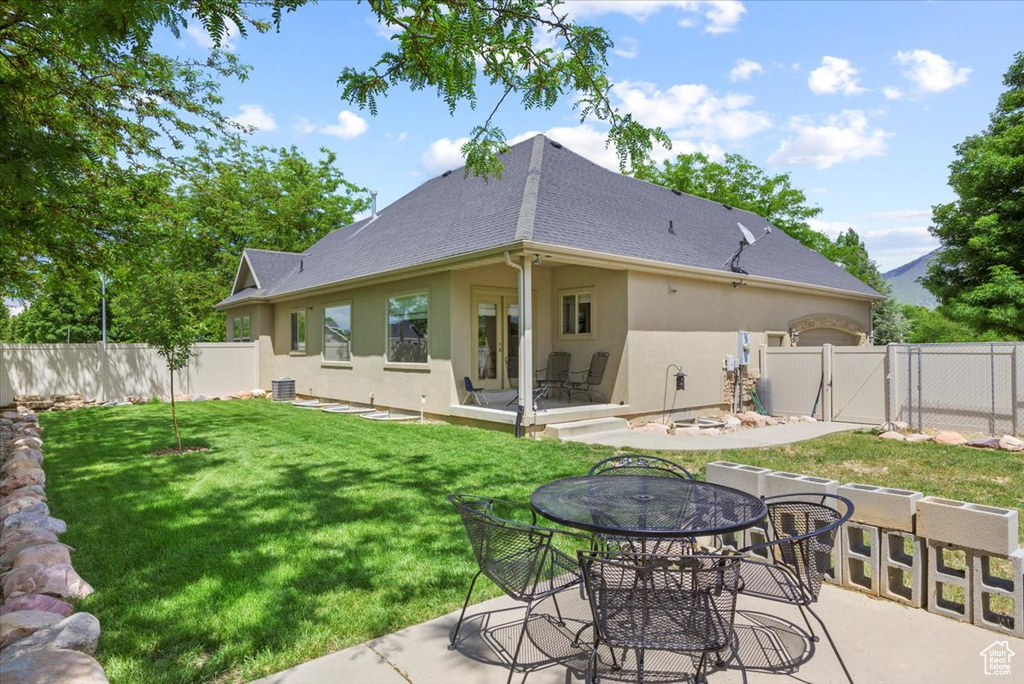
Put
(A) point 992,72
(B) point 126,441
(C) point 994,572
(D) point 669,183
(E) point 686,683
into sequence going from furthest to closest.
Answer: (D) point 669,183 → (A) point 992,72 → (B) point 126,441 → (C) point 994,572 → (E) point 686,683

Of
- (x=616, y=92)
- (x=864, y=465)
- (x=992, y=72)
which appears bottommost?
(x=864, y=465)

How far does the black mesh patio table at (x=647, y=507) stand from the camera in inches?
93.3

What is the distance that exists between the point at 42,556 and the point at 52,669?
1.81 metres

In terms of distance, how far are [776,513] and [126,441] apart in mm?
10173

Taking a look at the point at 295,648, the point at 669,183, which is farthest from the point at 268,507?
the point at 669,183

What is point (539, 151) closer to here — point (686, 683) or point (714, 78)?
point (714, 78)

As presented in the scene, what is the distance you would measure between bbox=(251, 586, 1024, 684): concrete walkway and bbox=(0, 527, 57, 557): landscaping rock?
106 inches

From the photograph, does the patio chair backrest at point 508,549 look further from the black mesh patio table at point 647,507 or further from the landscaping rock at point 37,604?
the landscaping rock at point 37,604

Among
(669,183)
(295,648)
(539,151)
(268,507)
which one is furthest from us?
(669,183)

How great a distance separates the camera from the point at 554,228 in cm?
980

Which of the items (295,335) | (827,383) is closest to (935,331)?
(827,383)

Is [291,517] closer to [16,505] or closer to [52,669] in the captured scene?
[16,505]

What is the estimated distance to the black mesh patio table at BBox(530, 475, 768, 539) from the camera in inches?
93.3

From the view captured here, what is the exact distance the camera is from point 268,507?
5348mm
